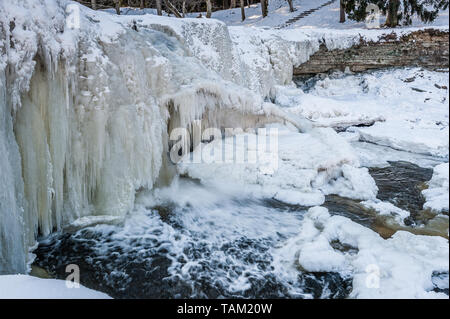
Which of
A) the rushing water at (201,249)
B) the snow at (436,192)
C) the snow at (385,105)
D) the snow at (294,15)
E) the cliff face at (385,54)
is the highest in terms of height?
the snow at (294,15)

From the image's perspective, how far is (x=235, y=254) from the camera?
393cm

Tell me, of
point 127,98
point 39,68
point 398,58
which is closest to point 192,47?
point 127,98

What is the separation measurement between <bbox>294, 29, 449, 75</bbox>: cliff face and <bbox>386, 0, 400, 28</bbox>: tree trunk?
317cm

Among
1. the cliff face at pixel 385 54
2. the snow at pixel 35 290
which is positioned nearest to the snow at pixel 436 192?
the snow at pixel 35 290

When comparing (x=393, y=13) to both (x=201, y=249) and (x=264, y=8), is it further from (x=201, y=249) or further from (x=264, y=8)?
(x=201, y=249)

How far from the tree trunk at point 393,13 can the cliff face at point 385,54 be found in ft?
10.4

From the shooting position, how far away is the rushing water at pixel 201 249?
3.35 m

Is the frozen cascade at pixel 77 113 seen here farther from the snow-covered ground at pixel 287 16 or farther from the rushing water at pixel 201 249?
the snow-covered ground at pixel 287 16

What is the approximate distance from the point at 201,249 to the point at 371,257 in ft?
6.55

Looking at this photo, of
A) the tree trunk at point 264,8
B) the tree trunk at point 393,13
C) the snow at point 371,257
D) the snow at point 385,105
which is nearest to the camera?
the snow at point 371,257

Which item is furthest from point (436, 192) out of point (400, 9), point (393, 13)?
point (400, 9)

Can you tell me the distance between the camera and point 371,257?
11.8ft

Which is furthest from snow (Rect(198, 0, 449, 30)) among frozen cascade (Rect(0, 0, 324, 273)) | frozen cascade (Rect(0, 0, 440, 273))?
frozen cascade (Rect(0, 0, 324, 273))

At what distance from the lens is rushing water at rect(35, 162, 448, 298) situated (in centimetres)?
335
